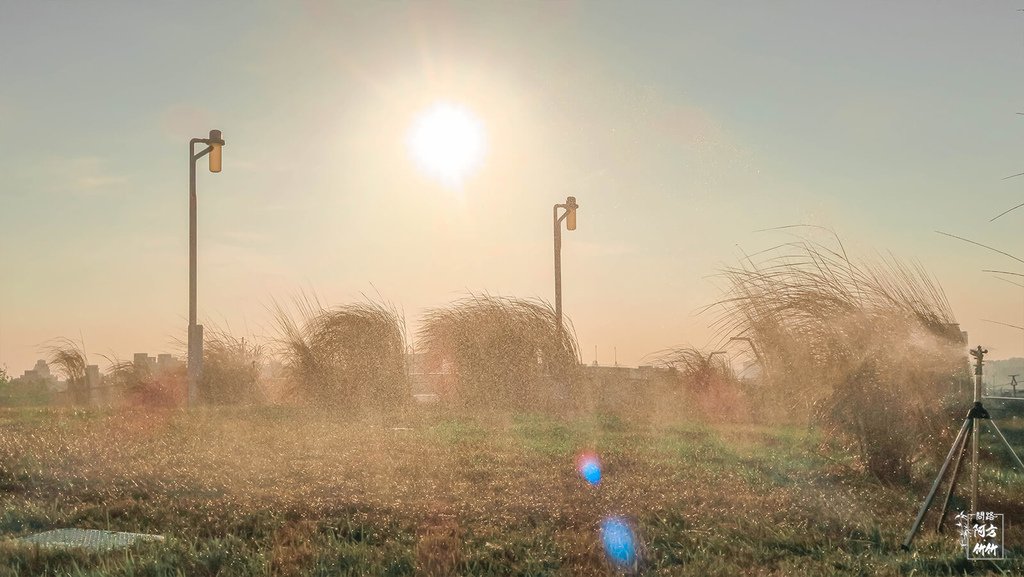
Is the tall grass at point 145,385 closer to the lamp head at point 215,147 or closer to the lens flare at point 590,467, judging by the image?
the lamp head at point 215,147

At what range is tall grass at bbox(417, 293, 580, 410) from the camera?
16.2 m

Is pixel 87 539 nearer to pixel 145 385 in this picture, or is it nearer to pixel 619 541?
pixel 619 541

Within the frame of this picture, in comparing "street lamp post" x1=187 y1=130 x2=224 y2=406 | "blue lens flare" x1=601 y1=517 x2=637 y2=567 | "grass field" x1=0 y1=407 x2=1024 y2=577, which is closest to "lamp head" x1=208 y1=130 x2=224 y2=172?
"street lamp post" x1=187 y1=130 x2=224 y2=406

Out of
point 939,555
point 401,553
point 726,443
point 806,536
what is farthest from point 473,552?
point 726,443

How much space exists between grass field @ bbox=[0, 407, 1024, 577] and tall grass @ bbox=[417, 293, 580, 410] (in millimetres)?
5277

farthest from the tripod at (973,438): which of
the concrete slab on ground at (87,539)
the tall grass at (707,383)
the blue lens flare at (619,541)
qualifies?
the tall grass at (707,383)

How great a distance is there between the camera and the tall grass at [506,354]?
16219 mm

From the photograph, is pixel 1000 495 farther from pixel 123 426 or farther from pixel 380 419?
pixel 123 426

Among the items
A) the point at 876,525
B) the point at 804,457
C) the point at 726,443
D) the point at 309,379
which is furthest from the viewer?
the point at 309,379

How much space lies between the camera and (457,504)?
6.43m

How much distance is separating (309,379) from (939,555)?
1342 centimetres

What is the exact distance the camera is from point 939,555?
5316mm

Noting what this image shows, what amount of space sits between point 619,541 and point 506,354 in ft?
36.4

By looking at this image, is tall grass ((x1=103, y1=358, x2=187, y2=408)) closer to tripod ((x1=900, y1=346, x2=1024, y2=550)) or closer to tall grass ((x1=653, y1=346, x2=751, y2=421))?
tall grass ((x1=653, y1=346, x2=751, y2=421))
